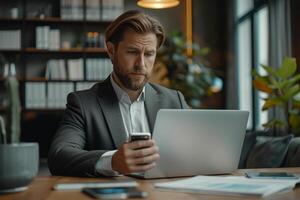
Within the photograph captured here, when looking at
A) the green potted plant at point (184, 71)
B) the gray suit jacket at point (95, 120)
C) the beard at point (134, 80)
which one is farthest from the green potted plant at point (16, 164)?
the green potted plant at point (184, 71)

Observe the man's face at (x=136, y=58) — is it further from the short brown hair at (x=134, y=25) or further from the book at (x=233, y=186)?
the book at (x=233, y=186)

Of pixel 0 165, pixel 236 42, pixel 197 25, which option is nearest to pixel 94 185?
pixel 0 165

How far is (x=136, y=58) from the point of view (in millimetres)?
2043

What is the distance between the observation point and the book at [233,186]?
3.66 feet

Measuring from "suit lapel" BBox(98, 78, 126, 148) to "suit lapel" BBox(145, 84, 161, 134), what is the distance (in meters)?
0.17

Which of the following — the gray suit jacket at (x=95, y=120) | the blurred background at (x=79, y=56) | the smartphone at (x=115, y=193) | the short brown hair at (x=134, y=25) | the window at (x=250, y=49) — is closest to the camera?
the smartphone at (x=115, y=193)

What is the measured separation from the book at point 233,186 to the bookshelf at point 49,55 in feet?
14.1

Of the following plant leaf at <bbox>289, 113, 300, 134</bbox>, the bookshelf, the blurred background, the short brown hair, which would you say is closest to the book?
the short brown hair

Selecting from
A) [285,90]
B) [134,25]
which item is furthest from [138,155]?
[285,90]

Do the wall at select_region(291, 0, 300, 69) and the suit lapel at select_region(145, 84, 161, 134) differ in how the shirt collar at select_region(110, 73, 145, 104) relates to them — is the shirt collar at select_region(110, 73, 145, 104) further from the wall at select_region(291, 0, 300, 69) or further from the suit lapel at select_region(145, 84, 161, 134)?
the wall at select_region(291, 0, 300, 69)

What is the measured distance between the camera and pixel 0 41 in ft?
17.9

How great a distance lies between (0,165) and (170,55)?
4.50 meters

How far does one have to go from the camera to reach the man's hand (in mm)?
1314

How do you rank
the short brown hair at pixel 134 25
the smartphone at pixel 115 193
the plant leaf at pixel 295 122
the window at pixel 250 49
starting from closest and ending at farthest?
1. the smartphone at pixel 115 193
2. the short brown hair at pixel 134 25
3. the plant leaf at pixel 295 122
4. the window at pixel 250 49
